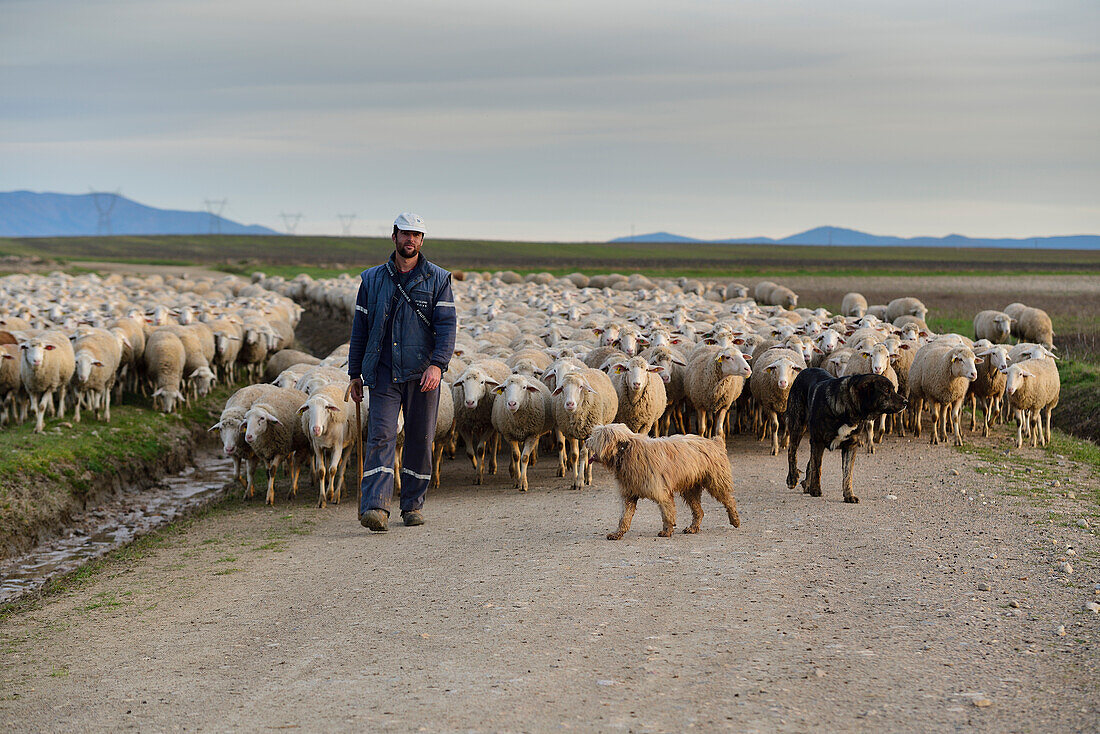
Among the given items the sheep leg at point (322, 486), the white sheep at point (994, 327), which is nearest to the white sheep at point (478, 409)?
the sheep leg at point (322, 486)

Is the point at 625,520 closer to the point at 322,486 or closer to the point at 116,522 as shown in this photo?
the point at 322,486

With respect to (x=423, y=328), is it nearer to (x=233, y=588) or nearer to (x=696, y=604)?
(x=233, y=588)

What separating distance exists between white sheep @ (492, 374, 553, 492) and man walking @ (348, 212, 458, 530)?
2650 millimetres

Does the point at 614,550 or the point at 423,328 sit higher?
the point at 423,328

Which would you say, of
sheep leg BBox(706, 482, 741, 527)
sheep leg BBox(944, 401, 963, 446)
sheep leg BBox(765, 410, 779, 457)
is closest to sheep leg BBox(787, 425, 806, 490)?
sheep leg BBox(706, 482, 741, 527)

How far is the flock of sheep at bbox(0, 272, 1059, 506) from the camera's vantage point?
12.1 meters

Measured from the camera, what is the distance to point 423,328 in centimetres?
909

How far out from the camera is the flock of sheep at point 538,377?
39.8ft

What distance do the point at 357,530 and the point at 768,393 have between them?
21.1ft

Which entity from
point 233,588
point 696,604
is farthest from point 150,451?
point 696,604

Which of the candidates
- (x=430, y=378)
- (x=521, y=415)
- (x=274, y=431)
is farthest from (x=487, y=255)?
(x=430, y=378)

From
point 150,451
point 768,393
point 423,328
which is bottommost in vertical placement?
point 150,451

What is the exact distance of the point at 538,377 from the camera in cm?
1338

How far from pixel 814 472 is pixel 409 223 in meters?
4.80
